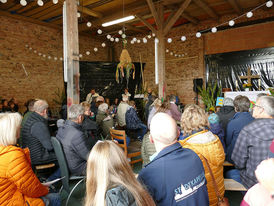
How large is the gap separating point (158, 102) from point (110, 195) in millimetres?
3331

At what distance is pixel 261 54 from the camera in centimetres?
827

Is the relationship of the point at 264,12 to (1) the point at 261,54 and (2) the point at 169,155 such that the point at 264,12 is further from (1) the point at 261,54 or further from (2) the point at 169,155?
(2) the point at 169,155

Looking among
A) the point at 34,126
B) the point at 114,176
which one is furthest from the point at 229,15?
the point at 114,176

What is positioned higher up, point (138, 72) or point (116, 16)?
point (116, 16)

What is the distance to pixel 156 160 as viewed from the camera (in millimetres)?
1274

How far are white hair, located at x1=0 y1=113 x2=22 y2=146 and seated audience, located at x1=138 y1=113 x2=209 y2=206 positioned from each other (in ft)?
3.82

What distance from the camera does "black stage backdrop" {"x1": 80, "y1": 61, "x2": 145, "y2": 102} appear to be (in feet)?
28.3

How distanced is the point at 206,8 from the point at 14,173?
8435 millimetres

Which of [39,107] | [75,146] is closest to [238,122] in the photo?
[75,146]

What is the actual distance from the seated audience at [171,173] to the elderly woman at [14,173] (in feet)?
3.27

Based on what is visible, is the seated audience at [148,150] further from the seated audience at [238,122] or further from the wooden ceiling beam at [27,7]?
the wooden ceiling beam at [27,7]

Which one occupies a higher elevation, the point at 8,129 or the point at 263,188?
the point at 8,129

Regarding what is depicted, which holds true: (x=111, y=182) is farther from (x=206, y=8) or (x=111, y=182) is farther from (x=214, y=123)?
(x=206, y=8)

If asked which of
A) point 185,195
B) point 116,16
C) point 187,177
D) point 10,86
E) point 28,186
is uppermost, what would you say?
point 116,16
